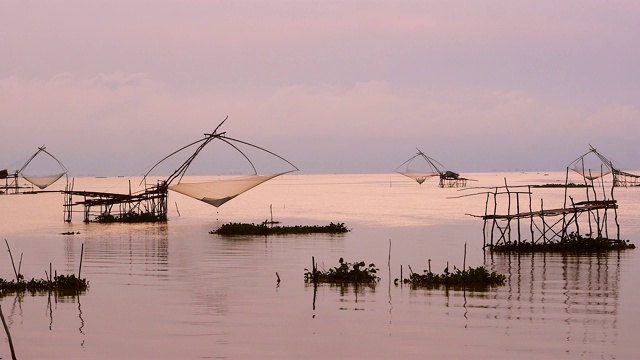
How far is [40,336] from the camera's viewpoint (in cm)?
1218

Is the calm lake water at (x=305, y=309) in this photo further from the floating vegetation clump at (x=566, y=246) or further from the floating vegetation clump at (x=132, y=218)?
the floating vegetation clump at (x=132, y=218)

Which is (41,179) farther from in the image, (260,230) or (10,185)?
(260,230)

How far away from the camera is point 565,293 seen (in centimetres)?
1592

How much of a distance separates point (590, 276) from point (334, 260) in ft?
22.1

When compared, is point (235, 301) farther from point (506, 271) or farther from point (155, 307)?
point (506, 271)

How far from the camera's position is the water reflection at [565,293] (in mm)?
12595

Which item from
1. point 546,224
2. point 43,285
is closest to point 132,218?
point 546,224

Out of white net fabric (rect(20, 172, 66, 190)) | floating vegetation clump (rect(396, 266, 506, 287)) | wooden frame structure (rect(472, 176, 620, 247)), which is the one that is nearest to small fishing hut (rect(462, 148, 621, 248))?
wooden frame structure (rect(472, 176, 620, 247))

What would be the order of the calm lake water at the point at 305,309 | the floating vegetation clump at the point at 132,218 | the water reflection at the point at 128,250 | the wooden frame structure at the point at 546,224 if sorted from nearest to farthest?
the calm lake water at the point at 305,309 < the water reflection at the point at 128,250 < the wooden frame structure at the point at 546,224 < the floating vegetation clump at the point at 132,218

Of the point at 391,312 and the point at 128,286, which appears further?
the point at 128,286

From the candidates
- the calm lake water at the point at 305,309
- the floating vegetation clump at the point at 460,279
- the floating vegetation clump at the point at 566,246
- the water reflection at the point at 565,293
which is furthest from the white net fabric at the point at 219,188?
the floating vegetation clump at the point at 460,279

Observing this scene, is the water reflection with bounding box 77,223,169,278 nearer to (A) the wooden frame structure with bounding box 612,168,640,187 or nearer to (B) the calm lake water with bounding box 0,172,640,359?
(B) the calm lake water with bounding box 0,172,640,359

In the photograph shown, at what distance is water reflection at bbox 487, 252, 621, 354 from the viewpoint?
12595 mm

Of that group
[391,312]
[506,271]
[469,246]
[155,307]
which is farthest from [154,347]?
[469,246]
